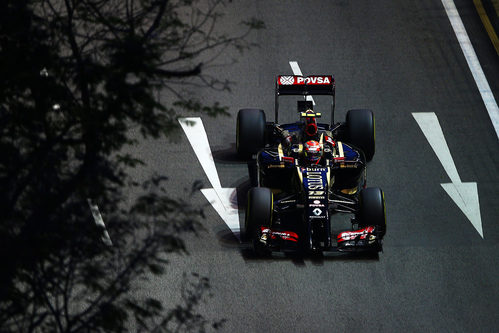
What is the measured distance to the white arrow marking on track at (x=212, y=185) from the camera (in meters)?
18.9

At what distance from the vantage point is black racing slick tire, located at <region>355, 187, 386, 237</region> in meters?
17.5

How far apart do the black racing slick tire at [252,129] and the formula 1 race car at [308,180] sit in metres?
0.02

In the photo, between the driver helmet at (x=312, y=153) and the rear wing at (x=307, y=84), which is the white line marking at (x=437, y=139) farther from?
the driver helmet at (x=312, y=153)

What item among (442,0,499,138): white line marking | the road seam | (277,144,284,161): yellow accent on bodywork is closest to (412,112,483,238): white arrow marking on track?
(442,0,499,138): white line marking

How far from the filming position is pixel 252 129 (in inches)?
786

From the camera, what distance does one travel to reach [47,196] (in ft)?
36.2

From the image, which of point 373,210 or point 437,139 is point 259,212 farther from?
point 437,139

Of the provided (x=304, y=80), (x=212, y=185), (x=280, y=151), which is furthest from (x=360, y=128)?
(x=212, y=185)

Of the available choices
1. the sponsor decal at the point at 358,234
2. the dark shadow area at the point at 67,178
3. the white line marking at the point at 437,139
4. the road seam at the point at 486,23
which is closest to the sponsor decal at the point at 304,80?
the white line marking at the point at 437,139

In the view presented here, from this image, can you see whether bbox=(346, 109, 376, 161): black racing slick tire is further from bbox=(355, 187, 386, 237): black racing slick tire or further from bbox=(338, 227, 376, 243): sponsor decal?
bbox=(338, 227, 376, 243): sponsor decal

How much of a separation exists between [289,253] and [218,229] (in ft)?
4.84

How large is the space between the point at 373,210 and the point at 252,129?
11.4ft

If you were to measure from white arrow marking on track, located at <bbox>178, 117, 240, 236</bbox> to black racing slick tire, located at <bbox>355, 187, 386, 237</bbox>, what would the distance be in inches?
92.2

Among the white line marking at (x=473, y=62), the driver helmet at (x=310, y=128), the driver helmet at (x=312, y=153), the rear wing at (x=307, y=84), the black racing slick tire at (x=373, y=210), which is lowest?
the black racing slick tire at (x=373, y=210)
